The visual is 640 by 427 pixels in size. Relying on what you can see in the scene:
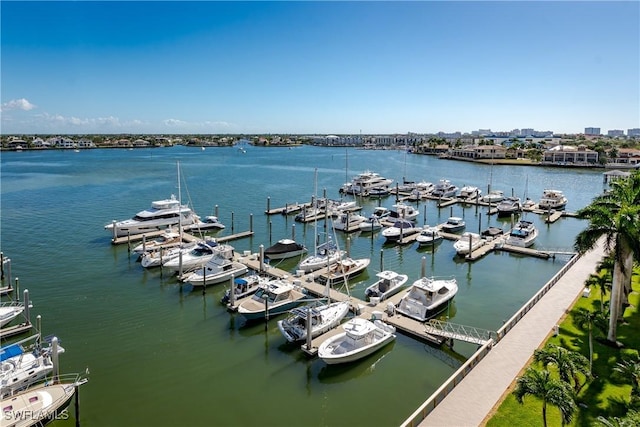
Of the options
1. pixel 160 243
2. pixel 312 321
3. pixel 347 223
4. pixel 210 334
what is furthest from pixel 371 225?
pixel 210 334

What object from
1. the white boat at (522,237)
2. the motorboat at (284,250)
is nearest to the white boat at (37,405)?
the motorboat at (284,250)

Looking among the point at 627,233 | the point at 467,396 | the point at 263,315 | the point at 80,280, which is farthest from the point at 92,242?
the point at 627,233

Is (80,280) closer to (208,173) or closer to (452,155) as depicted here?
(208,173)

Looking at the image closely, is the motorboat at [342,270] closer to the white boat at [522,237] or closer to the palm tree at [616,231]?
the palm tree at [616,231]

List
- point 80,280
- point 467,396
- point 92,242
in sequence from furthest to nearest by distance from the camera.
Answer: point 92,242 → point 80,280 → point 467,396

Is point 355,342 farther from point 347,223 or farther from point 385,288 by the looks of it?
point 347,223

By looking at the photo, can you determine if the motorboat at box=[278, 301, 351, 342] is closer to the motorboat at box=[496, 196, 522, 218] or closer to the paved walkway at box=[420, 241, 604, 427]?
the paved walkway at box=[420, 241, 604, 427]
